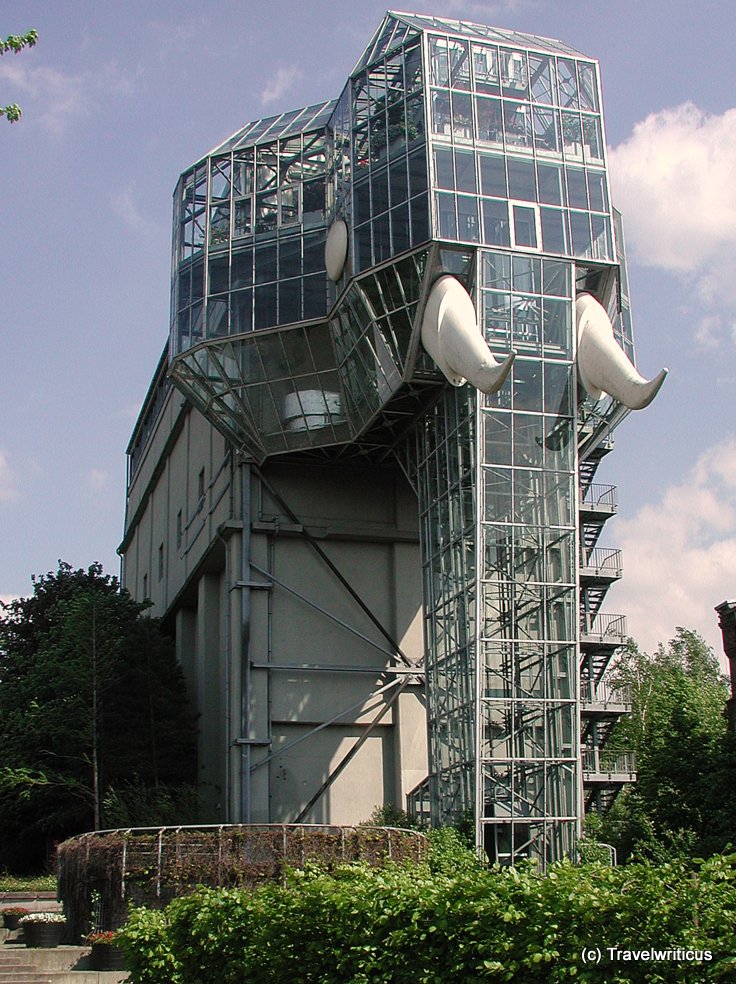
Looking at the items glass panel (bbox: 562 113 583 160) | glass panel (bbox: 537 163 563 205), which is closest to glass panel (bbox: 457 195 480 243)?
glass panel (bbox: 537 163 563 205)

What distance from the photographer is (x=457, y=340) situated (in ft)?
113

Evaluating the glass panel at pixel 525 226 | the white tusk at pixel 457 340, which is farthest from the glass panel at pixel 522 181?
the white tusk at pixel 457 340

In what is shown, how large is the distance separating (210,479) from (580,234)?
17932mm

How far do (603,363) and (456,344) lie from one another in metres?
4.87

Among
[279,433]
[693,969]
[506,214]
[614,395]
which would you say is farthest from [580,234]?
[693,969]

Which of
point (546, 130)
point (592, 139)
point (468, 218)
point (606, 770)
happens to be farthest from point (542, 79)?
point (606, 770)

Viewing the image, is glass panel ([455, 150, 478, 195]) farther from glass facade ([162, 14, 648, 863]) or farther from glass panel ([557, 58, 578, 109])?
glass panel ([557, 58, 578, 109])

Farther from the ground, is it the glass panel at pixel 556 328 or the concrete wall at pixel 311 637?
the glass panel at pixel 556 328

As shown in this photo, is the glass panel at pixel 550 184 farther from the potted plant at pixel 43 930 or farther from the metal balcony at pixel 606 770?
the potted plant at pixel 43 930

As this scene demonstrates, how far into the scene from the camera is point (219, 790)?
45.2 m

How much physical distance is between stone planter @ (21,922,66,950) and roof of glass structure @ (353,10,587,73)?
89.9 feet

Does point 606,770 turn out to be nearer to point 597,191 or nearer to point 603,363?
point 603,363

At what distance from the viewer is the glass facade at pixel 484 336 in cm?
3578

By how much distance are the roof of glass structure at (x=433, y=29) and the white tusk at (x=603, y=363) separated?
8883 mm
